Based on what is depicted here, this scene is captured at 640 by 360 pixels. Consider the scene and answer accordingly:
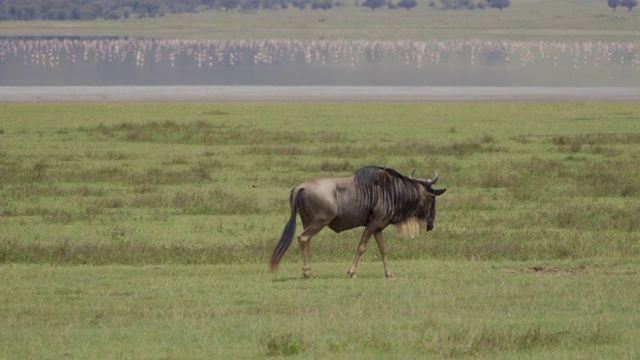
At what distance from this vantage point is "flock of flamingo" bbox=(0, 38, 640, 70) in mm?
97000

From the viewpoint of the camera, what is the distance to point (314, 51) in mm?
113500

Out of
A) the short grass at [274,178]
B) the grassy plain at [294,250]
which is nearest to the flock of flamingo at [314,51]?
the short grass at [274,178]

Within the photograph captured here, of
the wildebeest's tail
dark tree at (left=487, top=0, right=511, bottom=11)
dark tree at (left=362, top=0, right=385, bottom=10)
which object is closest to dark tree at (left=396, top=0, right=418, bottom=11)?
dark tree at (left=362, top=0, right=385, bottom=10)

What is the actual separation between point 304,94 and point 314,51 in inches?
2284

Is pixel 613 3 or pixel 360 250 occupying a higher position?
pixel 360 250

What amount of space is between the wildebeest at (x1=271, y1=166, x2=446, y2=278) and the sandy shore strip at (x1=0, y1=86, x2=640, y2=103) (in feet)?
127

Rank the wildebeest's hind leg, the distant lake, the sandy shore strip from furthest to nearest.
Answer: the distant lake
the sandy shore strip
the wildebeest's hind leg

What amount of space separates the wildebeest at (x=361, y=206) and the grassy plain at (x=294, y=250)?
47cm

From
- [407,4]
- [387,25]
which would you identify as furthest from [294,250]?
[407,4]

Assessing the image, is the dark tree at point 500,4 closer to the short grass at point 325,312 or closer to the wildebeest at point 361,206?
the wildebeest at point 361,206

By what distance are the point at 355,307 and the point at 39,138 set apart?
22294mm

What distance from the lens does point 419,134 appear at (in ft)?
109

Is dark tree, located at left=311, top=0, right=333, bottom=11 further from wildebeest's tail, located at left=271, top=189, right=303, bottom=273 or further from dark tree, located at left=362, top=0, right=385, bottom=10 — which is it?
wildebeest's tail, located at left=271, top=189, right=303, bottom=273

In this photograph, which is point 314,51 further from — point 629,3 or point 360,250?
point 360,250
